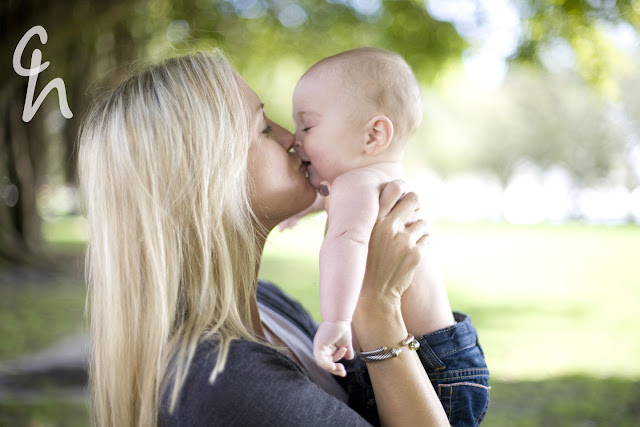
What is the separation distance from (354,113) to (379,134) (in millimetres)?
97

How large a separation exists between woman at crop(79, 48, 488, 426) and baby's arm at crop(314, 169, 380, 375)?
6cm

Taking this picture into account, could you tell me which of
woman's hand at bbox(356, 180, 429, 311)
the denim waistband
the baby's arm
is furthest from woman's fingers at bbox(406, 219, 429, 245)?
the denim waistband

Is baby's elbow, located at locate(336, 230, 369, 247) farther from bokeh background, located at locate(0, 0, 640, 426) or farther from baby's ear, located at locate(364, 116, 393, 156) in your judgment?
bokeh background, located at locate(0, 0, 640, 426)

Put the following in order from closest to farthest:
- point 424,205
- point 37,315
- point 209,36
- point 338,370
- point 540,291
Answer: point 338,370
point 424,205
point 37,315
point 209,36
point 540,291

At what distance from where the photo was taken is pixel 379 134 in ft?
5.90

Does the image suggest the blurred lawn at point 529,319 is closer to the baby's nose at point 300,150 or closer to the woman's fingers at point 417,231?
the woman's fingers at point 417,231

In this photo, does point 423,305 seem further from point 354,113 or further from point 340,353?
point 354,113

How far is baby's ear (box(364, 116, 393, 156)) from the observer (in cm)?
179

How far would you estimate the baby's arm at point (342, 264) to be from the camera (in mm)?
1378

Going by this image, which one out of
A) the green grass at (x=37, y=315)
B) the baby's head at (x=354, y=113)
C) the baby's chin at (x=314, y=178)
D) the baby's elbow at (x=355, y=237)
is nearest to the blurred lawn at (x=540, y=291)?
the baby's chin at (x=314, y=178)

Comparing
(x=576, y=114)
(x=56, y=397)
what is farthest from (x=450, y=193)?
(x=56, y=397)

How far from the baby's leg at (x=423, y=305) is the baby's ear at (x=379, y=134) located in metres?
→ 0.34

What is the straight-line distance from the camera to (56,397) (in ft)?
16.1

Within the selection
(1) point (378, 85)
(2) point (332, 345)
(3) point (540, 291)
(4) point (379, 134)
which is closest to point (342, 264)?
(2) point (332, 345)
